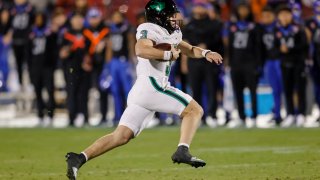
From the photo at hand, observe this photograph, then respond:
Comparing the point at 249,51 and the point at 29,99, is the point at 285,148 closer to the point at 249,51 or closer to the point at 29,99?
the point at 249,51

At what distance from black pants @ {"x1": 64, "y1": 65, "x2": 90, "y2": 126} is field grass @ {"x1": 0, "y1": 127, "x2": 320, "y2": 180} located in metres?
0.98

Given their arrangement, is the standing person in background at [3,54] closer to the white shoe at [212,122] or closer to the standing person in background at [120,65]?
the standing person in background at [120,65]

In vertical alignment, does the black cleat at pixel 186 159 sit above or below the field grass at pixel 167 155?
above

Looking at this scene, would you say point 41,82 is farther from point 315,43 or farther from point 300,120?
point 315,43

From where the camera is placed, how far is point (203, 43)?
14.9 metres

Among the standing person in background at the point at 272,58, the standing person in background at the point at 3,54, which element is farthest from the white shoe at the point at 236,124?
the standing person in background at the point at 3,54

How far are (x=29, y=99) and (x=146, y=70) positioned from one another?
489 inches

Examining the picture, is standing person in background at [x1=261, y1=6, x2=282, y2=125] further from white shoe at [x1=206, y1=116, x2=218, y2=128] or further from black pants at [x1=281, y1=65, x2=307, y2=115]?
white shoe at [x1=206, y1=116, x2=218, y2=128]

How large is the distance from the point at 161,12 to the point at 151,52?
0.46 metres

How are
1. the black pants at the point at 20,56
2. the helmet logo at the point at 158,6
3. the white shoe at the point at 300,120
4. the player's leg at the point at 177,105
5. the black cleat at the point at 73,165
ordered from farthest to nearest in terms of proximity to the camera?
1. the black pants at the point at 20,56
2. the white shoe at the point at 300,120
3. the helmet logo at the point at 158,6
4. the player's leg at the point at 177,105
5. the black cleat at the point at 73,165

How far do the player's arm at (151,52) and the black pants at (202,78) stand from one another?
771 centimetres

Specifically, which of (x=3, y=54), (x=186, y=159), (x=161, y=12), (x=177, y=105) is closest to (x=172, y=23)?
(x=161, y=12)

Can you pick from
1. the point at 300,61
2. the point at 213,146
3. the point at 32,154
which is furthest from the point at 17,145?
the point at 300,61

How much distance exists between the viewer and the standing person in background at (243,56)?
49.2 feet
